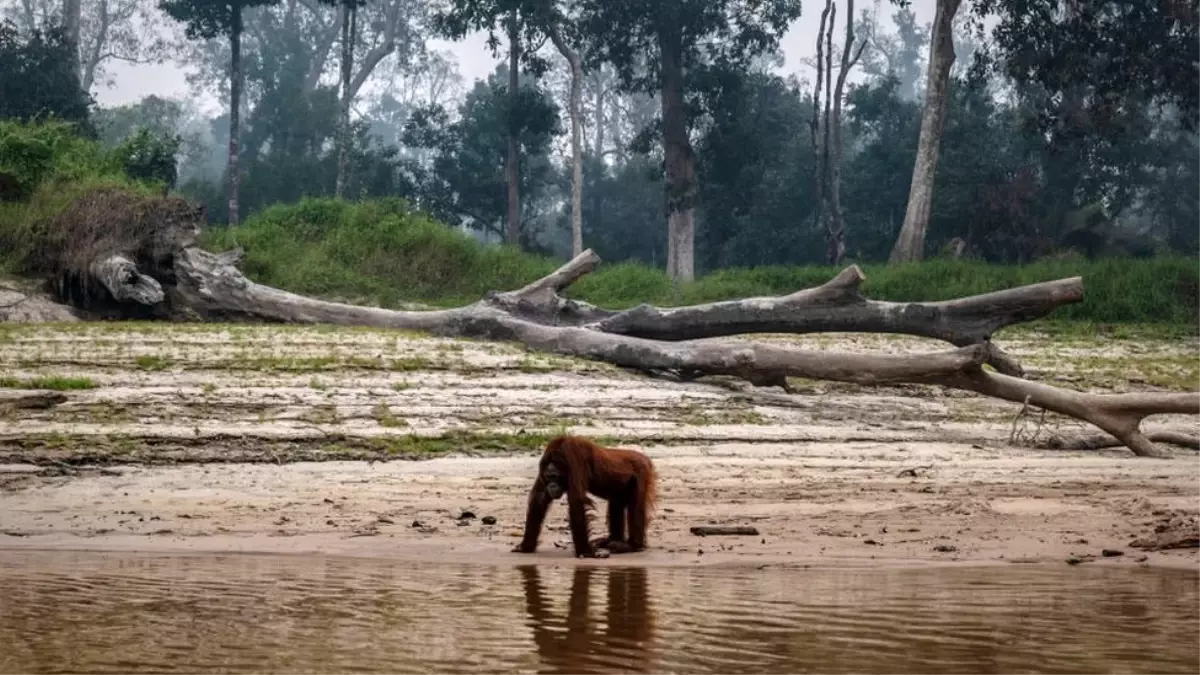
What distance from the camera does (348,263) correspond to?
933 inches

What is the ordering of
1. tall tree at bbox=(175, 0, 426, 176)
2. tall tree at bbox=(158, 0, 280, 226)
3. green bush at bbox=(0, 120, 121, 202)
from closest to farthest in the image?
1. green bush at bbox=(0, 120, 121, 202)
2. tall tree at bbox=(158, 0, 280, 226)
3. tall tree at bbox=(175, 0, 426, 176)

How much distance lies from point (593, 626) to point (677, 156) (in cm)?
3038

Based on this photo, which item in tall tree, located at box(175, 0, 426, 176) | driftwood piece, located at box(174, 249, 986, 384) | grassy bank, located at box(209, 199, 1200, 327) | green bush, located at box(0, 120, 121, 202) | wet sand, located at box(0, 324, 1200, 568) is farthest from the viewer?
tall tree, located at box(175, 0, 426, 176)

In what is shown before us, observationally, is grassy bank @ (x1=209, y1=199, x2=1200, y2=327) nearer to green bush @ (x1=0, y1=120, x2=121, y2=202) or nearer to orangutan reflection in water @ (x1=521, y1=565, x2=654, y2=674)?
green bush @ (x1=0, y1=120, x2=121, y2=202)

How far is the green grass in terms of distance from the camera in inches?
452

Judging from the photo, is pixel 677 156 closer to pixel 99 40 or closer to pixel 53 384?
pixel 53 384

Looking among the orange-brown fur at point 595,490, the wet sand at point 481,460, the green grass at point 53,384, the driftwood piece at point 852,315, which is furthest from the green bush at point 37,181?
the orange-brown fur at point 595,490

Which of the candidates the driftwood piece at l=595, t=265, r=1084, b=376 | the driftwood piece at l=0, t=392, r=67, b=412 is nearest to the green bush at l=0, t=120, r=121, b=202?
the driftwood piece at l=595, t=265, r=1084, b=376

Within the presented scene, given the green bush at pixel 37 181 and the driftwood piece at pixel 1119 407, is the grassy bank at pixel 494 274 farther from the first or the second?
the driftwood piece at pixel 1119 407

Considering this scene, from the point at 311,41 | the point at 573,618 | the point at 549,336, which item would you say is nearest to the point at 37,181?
the point at 549,336

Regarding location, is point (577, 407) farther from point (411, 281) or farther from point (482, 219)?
point (482, 219)

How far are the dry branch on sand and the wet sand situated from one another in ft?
Result: 1.15

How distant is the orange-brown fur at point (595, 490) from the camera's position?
7410 mm

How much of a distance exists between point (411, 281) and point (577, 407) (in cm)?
1160
